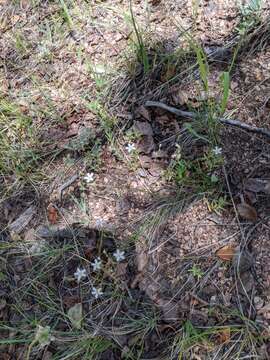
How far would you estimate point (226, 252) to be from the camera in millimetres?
2025

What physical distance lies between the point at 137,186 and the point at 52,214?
0.52 metres

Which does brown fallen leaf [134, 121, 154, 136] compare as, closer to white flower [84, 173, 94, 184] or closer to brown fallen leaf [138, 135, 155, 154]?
brown fallen leaf [138, 135, 155, 154]

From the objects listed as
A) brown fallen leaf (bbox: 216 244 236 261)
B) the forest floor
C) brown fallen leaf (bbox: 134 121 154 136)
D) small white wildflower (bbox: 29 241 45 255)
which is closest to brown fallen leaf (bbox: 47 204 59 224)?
the forest floor

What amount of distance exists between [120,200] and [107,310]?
1.94 feet

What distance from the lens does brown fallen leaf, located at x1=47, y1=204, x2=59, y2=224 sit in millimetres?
2339

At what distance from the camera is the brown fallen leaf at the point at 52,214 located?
92.1 inches

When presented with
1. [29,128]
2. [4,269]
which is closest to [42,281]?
[4,269]

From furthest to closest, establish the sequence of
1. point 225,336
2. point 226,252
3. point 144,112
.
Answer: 1. point 144,112
2. point 226,252
3. point 225,336

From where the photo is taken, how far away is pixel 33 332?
208cm

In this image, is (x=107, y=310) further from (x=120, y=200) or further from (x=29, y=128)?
(x=29, y=128)

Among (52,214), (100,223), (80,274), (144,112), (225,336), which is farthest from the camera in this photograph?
(144,112)

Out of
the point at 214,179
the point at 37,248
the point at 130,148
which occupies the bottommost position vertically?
the point at 37,248

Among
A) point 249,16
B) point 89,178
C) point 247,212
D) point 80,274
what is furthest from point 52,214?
point 249,16

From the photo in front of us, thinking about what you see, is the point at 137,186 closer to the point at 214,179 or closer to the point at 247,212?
the point at 214,179
